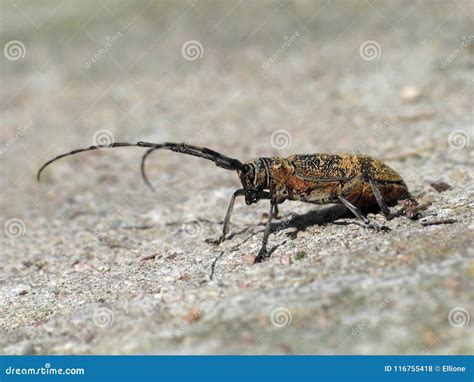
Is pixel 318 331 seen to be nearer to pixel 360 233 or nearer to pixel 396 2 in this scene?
pixel 360 233

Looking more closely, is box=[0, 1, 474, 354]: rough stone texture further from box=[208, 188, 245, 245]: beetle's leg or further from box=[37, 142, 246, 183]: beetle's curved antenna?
box=[37, 142, 246, 183]: beetle's curved antenna

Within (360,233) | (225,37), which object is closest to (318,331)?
(360,233)

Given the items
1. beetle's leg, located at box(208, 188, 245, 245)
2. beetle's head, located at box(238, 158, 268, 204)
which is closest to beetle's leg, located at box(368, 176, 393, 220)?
beetle's head, located at box(238, 158, 268, 204)
